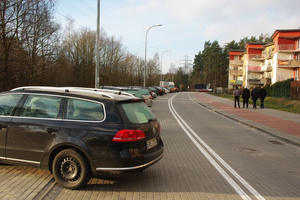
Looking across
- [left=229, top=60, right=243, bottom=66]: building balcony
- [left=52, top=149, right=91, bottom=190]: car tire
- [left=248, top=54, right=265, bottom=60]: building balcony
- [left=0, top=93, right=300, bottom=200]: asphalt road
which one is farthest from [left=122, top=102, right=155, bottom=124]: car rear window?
[left=229, top=60, right=243, bottom=66]: building balcony

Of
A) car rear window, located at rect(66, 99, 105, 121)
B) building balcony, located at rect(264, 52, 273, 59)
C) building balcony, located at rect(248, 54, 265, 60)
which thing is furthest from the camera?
building balcony, located at rect(248, 54, 265, 60)

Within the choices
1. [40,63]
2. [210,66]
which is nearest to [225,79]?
[210,66]

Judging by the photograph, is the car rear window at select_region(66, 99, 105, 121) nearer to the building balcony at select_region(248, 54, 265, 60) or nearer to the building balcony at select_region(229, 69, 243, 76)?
the building balcony at select_region(248, 54, 265, 60)

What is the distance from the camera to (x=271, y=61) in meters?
63.1

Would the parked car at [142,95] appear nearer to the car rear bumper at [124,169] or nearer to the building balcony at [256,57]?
the car rear bumper at [124,169]

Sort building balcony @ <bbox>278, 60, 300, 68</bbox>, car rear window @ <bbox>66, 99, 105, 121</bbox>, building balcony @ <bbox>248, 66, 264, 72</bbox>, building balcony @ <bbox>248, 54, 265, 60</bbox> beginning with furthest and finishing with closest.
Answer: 1. building balcony @ <bbox>248, 54, 265, 60</bbox>
2. building balcony @ <bbox>248, 66, 264, 72</bbox>
3. building balcony @ <bbox>278, 60, 300, 68</bbox>
4. car rear window @ <bbox>66, 99, 105, 121</bbox>

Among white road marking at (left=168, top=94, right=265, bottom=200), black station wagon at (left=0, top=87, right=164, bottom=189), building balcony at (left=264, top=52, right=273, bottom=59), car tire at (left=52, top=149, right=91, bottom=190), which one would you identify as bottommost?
white road marking at (left=168, top=94, right=265, bottom=200)

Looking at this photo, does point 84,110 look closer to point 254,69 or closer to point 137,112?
point 137,112

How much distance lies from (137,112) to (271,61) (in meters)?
65.4

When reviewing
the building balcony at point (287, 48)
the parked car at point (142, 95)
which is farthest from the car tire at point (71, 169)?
the building balcony at point (287, 48)

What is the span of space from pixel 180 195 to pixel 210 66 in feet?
347

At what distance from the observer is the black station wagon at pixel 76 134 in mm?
4301

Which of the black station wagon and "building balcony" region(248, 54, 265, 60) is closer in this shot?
the black station wagon

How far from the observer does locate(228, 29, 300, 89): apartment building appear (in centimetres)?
5212
